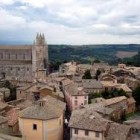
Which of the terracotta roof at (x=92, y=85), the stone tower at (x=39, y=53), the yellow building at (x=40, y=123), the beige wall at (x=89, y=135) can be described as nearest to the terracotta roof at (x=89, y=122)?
the beige wall at (x=89, y=135)

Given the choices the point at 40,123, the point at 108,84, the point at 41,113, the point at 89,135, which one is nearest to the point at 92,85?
the point at 108,84

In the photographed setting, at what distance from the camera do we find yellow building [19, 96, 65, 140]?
119 feet

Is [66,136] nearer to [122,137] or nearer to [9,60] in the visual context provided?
[122,137]

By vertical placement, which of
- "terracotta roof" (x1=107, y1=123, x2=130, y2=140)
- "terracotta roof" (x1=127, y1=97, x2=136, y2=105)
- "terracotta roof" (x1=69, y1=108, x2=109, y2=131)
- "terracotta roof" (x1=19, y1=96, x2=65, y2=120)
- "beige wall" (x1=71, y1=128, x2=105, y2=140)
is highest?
"terracotta roof" (x1=19, y1=96, x2=65, y2=120)

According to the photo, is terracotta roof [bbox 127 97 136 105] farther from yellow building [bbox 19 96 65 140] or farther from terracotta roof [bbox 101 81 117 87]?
yellow building [bbox 19 96 65 140]

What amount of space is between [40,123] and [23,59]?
70.5 metres

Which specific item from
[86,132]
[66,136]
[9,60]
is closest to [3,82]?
[9,60]

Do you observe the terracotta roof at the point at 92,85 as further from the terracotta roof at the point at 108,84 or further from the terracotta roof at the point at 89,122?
the terracotta roof at the point at 89,122

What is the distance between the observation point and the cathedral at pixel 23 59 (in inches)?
3944

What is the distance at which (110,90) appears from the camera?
64.8m

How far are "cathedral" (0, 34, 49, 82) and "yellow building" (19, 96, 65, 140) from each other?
61006mm

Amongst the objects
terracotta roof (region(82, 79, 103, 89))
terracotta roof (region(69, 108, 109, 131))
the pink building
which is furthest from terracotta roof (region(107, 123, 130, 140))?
terracotta roof (region(82, 79, 103, 89))

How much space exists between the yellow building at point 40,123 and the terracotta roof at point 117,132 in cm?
608

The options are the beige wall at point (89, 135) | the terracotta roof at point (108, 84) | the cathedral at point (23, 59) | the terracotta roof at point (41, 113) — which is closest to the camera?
the beige wall at point (89, 135)
